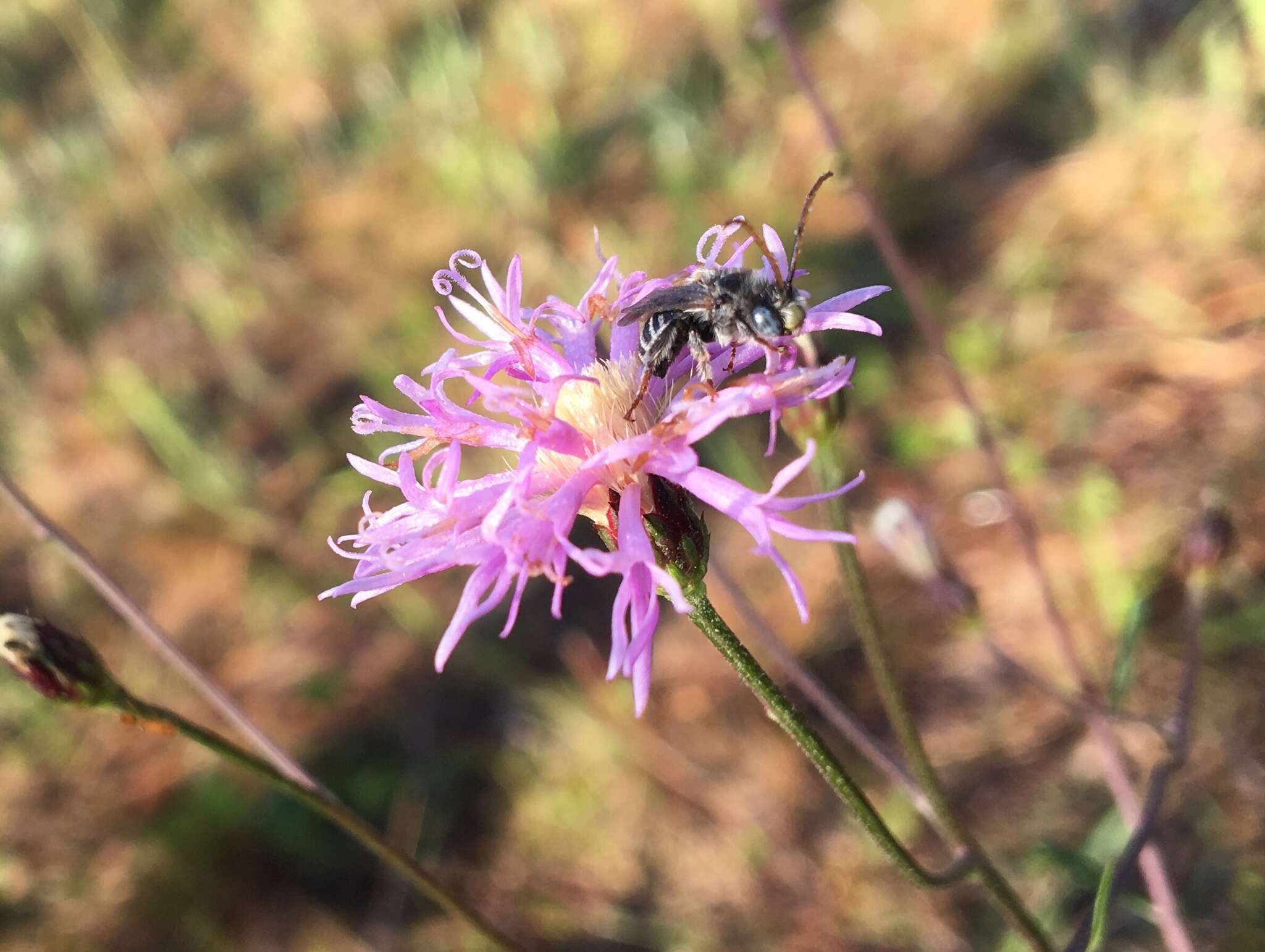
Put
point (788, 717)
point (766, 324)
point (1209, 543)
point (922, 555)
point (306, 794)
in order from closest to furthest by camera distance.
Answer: point (788, 717) → point (766, 324) → point (306, 794) → point (1209, 543) → point (922, 555)

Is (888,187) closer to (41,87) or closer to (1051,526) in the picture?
(1051,526)

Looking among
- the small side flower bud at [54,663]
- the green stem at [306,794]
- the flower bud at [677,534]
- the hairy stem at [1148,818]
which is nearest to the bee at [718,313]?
the flower bud at [677,534]

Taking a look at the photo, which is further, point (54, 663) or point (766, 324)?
point (54, 663)

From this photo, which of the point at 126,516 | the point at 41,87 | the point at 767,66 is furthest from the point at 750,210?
the point at 41,87

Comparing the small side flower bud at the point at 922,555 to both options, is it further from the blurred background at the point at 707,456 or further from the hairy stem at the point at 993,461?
the blurred background at the point at 707,456

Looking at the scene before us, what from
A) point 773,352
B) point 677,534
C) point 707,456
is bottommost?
point 707,456

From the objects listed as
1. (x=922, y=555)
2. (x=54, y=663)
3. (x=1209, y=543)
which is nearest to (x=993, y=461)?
(x=922, y=555)

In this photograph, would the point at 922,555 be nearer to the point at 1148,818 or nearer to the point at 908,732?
the point at 908,732
